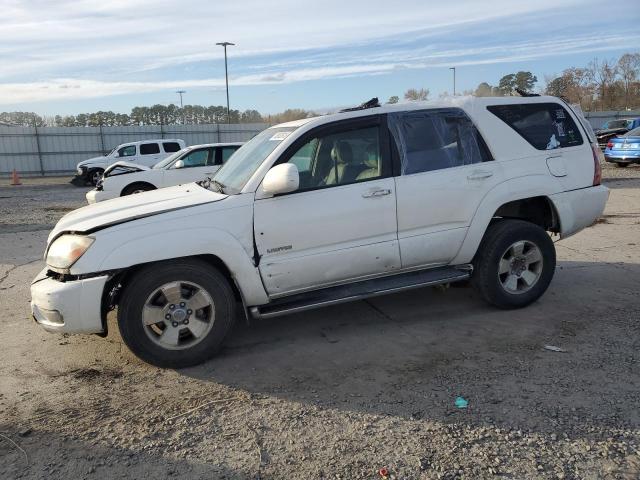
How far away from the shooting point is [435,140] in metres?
4.85

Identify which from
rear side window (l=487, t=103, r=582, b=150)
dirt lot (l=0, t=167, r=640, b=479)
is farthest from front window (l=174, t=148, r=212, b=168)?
rear side window (l=487, t=103, r=582, b=150)

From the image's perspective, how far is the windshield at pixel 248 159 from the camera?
4527 mm

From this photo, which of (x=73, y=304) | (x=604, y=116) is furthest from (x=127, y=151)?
(x=604, y=116)

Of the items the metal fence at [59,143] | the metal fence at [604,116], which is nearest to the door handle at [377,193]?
the metal fence at [59,143]

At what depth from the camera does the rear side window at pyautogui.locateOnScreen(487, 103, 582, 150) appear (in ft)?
16.9

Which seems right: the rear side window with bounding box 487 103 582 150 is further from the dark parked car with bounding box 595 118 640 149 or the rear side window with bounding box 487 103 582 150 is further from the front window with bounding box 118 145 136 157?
the dark parked car with bounding box 595 118 640 149

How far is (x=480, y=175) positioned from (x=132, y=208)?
3.00 m

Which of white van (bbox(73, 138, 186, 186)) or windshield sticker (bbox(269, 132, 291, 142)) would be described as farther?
white van (bbox(73, 138, 186, 186))

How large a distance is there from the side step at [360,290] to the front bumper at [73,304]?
44.7 inches

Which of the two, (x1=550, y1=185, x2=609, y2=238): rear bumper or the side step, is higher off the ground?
(x1=550, y1=185, x2=609, y2=238): rear bumper

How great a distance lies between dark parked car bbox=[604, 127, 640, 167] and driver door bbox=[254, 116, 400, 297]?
1886 centimetres

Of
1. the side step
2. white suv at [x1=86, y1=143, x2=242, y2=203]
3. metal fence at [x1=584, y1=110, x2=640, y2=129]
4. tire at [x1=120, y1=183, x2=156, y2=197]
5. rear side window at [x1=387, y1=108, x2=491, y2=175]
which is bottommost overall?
the side step

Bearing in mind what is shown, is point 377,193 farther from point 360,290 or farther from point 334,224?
point 360,290

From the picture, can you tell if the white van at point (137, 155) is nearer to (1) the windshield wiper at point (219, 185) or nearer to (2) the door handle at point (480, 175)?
(1) the windshield wiper at point (219, 185)
